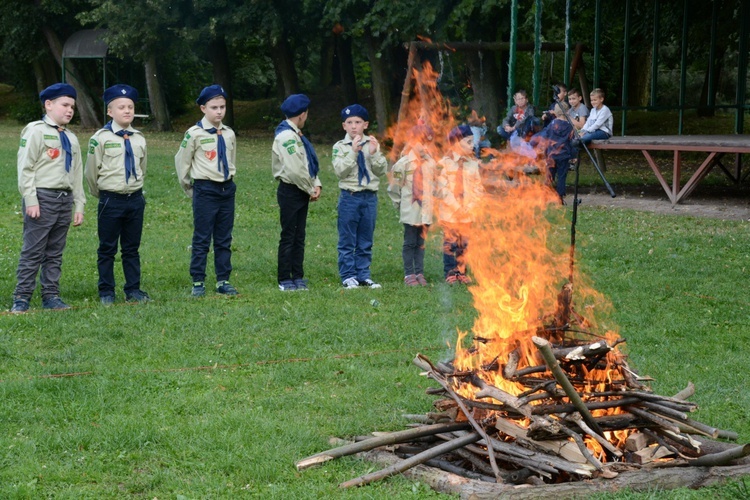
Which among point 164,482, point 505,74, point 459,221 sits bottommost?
point 164,482

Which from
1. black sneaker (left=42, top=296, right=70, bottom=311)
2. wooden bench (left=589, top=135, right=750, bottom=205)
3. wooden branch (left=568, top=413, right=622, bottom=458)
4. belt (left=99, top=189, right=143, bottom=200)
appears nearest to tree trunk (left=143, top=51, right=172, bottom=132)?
wooden bench (left=589, top=135, right=750, bottom=205)

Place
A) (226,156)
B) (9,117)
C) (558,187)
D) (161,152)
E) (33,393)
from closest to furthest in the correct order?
(33,393) → (226,156) → (558,187) → (161,152) → (9,117)

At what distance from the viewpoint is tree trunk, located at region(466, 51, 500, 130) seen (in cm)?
2577

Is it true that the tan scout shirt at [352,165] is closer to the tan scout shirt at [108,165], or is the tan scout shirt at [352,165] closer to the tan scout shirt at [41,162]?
the tan scout shirt at [108,165]

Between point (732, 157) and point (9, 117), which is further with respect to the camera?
point (9, 117)

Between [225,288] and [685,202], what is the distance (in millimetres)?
10422

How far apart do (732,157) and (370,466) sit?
2432cm

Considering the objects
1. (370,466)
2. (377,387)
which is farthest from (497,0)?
(370,466)

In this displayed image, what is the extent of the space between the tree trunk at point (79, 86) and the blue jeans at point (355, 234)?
1305 inches

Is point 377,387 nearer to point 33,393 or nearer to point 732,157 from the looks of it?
point 33,393

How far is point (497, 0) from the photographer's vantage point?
880 inches

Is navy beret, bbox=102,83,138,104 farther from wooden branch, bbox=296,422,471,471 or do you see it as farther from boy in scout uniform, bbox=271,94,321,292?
wooden branch, bbox=296,422,471,471

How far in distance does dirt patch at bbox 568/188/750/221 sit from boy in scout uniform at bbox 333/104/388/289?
6029 millimetres

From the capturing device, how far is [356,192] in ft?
33.9
